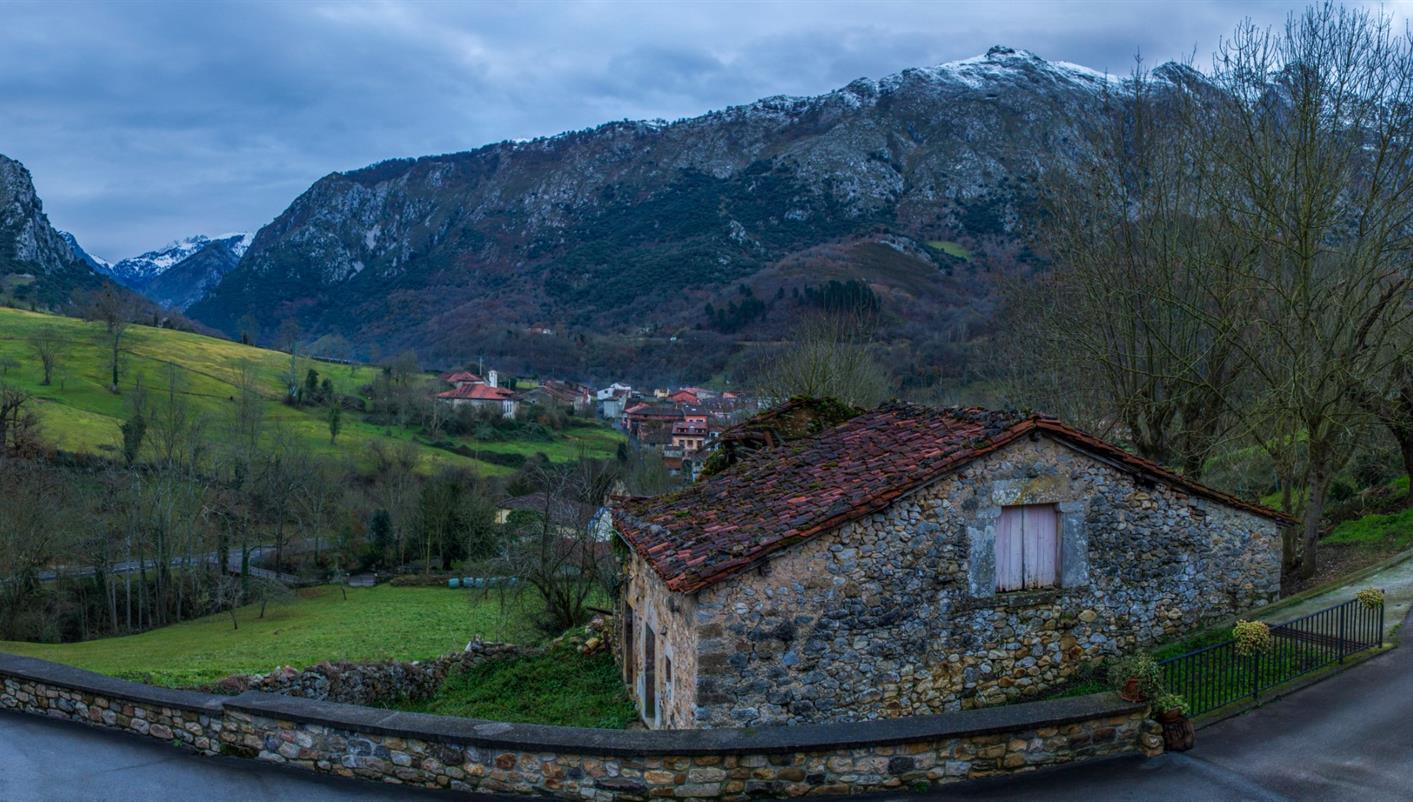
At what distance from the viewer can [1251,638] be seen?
32.5 ft

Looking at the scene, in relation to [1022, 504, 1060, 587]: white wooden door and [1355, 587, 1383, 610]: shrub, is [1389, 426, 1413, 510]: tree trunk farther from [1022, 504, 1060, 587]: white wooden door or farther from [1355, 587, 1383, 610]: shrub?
[1022, 504, 1060, 587]: white wooden door

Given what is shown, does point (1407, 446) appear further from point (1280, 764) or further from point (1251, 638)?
point (1280, 764)

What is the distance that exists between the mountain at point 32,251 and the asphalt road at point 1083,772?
14080 cm

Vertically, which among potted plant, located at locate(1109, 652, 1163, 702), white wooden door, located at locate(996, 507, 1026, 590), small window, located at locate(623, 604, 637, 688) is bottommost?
small window, located at locate(623, 604, 637, 688)

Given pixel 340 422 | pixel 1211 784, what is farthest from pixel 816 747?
pixel 340 422

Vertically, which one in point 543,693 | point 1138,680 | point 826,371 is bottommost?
point 543,693

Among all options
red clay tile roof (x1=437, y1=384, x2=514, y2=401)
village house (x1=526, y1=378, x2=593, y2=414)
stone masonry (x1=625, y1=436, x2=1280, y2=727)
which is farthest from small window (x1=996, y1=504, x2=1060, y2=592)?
village house (x1=526, y1=378, x2=593, y2=414)

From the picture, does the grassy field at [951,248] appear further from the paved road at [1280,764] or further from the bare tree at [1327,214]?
the paved road at [1280,764]

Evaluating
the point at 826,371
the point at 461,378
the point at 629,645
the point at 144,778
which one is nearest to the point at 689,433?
the point at 461,378

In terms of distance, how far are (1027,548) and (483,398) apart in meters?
89.3

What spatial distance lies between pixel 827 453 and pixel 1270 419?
10.7m

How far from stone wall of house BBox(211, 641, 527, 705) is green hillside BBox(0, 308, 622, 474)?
5029cm

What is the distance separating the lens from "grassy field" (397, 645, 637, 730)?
1437cm

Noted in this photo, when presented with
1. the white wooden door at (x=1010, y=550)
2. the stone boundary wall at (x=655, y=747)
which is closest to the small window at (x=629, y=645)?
the white wooden door at (x=1010, y=550)
